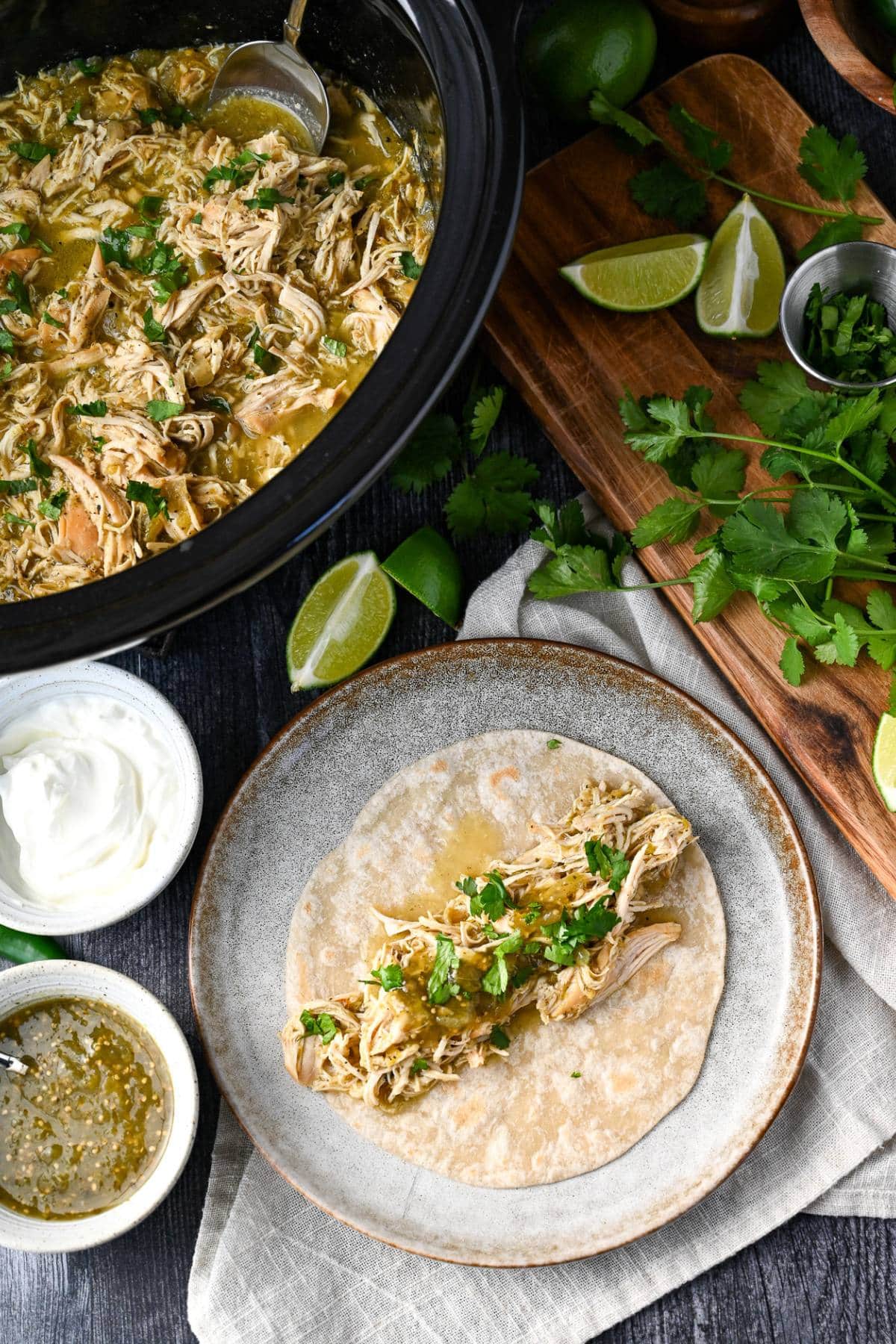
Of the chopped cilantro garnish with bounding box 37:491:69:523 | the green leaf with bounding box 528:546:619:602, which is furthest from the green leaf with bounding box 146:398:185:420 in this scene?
the green leaf with bounding box 528:546:619:602

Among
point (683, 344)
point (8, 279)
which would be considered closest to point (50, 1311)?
point (8, 279)

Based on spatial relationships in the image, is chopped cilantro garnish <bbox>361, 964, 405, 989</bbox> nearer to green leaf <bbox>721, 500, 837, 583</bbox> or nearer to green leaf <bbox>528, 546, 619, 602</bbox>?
green leaf <bbox>528, 546, 619, 602</bbox>

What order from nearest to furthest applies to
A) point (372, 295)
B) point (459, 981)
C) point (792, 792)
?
point (372, 295) < point (459, 981) < point (792, 792)

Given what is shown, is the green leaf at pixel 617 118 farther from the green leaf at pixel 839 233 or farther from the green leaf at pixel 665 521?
the green leaf at pixel 665 521

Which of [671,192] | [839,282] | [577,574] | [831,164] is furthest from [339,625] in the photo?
[831,164]

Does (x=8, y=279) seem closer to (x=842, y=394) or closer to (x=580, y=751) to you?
(x=580, y=751)

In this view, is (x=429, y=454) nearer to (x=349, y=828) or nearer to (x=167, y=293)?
(x=167, y=293)
